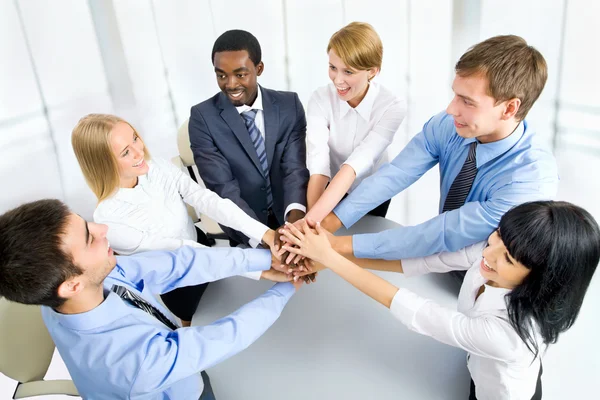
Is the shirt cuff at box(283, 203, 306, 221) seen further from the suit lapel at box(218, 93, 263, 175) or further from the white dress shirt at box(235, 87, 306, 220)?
the suit lapel at box(218, 93, 263, 175)

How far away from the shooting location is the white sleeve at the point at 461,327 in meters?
1.03

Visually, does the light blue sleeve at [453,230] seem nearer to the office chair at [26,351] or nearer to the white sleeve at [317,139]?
the white sleeve at [317,139]

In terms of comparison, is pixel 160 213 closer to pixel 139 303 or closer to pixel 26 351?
pixel 139 303

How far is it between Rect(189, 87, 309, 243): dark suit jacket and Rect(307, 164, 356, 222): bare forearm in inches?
6.1

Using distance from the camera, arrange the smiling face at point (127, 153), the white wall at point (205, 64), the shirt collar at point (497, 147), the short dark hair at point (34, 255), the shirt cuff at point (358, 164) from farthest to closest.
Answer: the white wall at point (205, 64)
the shirt cuff at point (358, 164)
the smiling face at point (127, 153)
the shirt collar at point (497, 147)
the short dark hair at point (34, 255)

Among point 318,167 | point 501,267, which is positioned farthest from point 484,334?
point 318,167

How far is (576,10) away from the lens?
2312 mm

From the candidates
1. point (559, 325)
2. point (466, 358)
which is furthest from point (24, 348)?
point (559, 325)

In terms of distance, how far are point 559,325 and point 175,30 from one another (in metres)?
2.96

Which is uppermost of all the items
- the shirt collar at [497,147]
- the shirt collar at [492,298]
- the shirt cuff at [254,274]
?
the shirt collar at [497,147]

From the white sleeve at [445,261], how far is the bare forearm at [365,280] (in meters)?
0.22

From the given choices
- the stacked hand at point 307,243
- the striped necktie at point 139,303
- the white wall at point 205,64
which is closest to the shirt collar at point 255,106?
the stacked hand at point 307,243

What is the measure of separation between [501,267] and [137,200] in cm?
119

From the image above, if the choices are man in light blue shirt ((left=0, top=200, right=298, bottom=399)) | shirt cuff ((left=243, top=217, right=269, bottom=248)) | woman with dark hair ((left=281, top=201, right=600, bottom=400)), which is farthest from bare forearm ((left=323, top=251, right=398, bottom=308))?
shirt cuff ((left=243, top=217, right=269, bottom=248))
